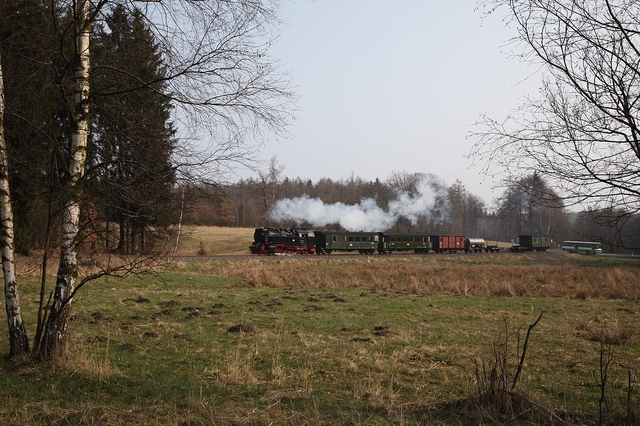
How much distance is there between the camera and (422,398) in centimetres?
629

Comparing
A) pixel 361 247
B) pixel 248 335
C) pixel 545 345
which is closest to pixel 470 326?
pixel 545 345

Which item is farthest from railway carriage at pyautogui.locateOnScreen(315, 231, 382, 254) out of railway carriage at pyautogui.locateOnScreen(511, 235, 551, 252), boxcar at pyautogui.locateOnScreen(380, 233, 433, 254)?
railway carriage at pyautogui.locateOnScreen(511, 235, 551, 252)

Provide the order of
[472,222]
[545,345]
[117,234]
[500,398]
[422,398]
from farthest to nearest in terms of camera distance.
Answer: [472,222] < [545,345] < [117,234] < [422,398] < [500,398]

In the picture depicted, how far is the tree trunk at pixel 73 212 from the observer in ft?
22.2

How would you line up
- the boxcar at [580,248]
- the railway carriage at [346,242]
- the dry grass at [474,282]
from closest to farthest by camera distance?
1. the dry grass at [474,282]
2. the railway carriage at [346,242]
3. the boxcar at [580,248]

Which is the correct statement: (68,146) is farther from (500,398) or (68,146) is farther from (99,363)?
(500,398)

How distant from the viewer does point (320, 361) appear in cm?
834

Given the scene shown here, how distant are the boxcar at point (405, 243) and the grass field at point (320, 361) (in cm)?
3771

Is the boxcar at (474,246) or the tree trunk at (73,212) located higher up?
the tree trunk at (73,212)

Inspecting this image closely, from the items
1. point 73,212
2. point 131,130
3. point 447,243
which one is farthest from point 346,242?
point 73,212

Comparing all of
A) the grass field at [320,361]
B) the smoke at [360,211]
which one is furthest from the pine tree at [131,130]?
the smoke at [360,211]

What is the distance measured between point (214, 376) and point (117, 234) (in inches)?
97.7

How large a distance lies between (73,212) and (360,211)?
202 ft

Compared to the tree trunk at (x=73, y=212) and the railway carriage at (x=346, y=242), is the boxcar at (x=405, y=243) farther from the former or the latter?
the tree trunk at (x=73, y=212)
